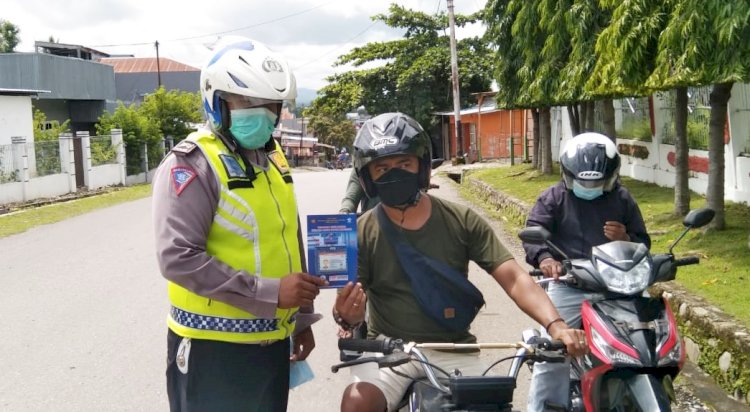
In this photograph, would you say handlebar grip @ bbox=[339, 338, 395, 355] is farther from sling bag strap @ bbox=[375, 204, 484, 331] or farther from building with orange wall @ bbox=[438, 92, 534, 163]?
building with orange wall @ bbox=[438, 92, 534, 163]

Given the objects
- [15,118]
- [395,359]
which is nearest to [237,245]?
[395,359]

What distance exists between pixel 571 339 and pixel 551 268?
1.27 metres

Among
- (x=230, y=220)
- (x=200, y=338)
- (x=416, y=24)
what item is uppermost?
(x=416, y=24)

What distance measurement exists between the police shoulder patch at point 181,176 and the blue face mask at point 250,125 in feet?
0.83

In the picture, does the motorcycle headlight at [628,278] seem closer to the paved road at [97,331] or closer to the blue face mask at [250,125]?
the blue face mask at [250,125]

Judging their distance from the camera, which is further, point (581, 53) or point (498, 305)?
point (581, 53)

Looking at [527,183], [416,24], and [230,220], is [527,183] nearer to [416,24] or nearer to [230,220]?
[230,220]

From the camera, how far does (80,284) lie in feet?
31.5

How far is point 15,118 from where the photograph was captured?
26.3 m

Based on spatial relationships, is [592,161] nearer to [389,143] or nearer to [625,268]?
[625,268]

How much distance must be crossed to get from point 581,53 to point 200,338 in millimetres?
12628

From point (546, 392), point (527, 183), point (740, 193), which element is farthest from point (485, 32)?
point (546, 392)

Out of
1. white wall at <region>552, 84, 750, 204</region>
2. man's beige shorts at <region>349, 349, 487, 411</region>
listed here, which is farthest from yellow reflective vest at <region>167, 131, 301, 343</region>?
white wall at <region>552, 84, 750, 204</region>

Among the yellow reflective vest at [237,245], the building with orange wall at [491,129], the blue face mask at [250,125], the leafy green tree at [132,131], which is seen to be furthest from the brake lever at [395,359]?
the building with orange wall at [491,129]
